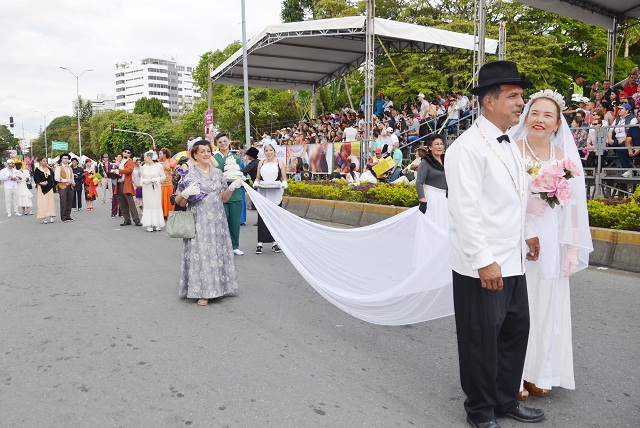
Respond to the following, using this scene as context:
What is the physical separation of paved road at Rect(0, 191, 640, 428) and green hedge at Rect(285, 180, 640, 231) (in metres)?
1.03

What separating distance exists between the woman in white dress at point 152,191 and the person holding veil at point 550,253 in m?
10.2

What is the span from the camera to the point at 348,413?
3.19 meters

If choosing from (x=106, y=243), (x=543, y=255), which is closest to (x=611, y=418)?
(x=543, y=255)

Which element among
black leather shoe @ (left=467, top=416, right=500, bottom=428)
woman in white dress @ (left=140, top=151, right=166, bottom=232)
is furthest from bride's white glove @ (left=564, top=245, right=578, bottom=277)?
woman in white dress @ (left=140, top=151, right=166, bottom=232)

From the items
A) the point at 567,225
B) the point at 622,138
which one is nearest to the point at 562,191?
the point at 567,225

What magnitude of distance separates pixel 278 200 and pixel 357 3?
2768cm

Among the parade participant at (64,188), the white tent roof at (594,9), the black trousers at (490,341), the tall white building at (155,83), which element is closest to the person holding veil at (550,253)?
the black trousers at (490,341)

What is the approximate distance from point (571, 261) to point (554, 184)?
0.56 m

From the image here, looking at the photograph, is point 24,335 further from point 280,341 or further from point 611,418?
point 611,418

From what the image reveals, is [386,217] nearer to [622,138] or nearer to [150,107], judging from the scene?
[622,138]

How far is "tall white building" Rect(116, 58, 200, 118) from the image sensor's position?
16700cm

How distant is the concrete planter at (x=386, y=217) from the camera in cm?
710

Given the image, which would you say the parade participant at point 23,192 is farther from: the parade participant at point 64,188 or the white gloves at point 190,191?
the white gloves at point 190,191

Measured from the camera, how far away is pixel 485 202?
2.90 metres
